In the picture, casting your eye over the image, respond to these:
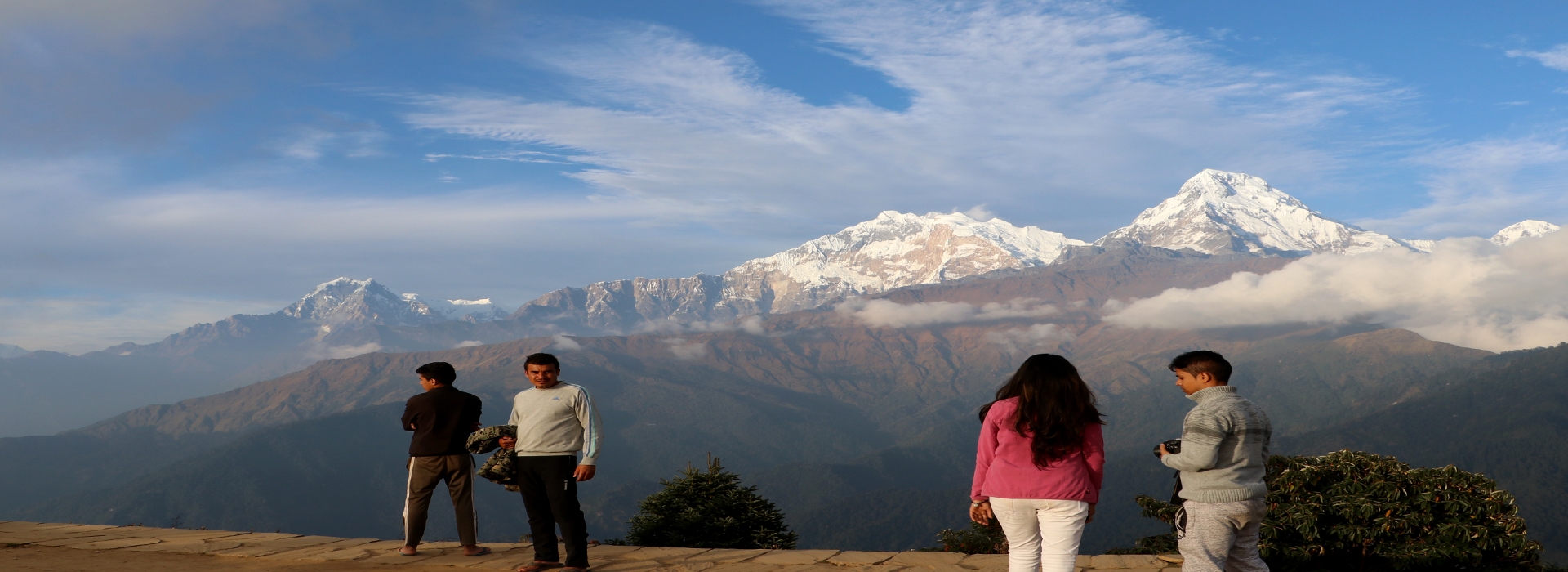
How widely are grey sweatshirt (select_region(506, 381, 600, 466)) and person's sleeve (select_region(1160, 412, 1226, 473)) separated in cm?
519

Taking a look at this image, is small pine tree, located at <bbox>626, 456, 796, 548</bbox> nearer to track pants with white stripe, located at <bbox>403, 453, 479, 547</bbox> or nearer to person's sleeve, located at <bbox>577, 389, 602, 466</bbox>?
track pants with white stripe, located at <bbox>403, 453, 479, 547</bbox>

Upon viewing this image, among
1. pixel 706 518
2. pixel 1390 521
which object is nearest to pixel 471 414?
pixel 706 518

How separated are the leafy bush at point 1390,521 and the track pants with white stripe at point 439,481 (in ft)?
24.1

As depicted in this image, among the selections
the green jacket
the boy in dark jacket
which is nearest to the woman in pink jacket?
the green jacket

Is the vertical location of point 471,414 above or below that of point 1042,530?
above

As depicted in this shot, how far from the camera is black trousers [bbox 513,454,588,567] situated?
8938 mm

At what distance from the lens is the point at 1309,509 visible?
383 inches

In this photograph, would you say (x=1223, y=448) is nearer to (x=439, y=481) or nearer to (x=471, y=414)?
(x=471, y=414)

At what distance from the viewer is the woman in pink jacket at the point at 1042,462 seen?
5.90 m

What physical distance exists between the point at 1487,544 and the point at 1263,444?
4992mm

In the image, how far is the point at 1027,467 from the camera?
6070 mm

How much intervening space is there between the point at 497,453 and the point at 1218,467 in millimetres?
6796

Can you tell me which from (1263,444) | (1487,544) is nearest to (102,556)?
(1263,444)

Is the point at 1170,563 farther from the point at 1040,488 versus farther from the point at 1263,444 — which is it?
the point at 1040,488
